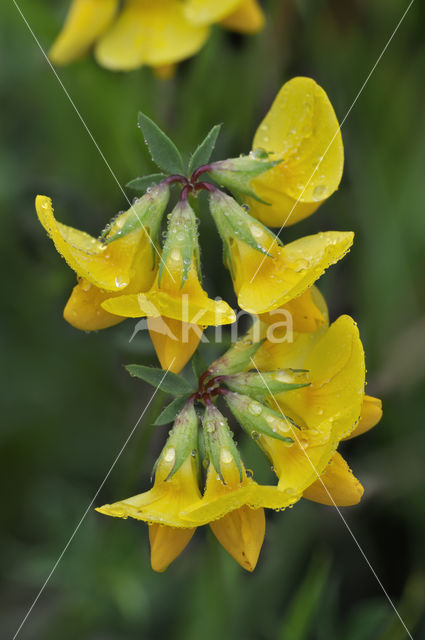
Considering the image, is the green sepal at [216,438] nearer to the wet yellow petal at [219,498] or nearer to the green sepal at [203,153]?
the wet yellow petal at [219,498]

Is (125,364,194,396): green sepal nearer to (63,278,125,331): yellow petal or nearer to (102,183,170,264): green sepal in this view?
(63,278,125,331): yellow petal

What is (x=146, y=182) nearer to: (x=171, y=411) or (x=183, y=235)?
(x=183, y=235)

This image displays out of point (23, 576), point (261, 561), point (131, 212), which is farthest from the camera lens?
point (23, 576)

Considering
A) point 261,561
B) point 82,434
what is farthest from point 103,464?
point 261,561

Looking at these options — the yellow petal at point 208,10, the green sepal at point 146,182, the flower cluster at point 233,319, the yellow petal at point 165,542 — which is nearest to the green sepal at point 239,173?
the flower cluster at point 233,319

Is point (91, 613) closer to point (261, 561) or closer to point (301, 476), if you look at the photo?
point (261, 561)

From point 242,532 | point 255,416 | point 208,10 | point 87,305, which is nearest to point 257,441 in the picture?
point 255,416
